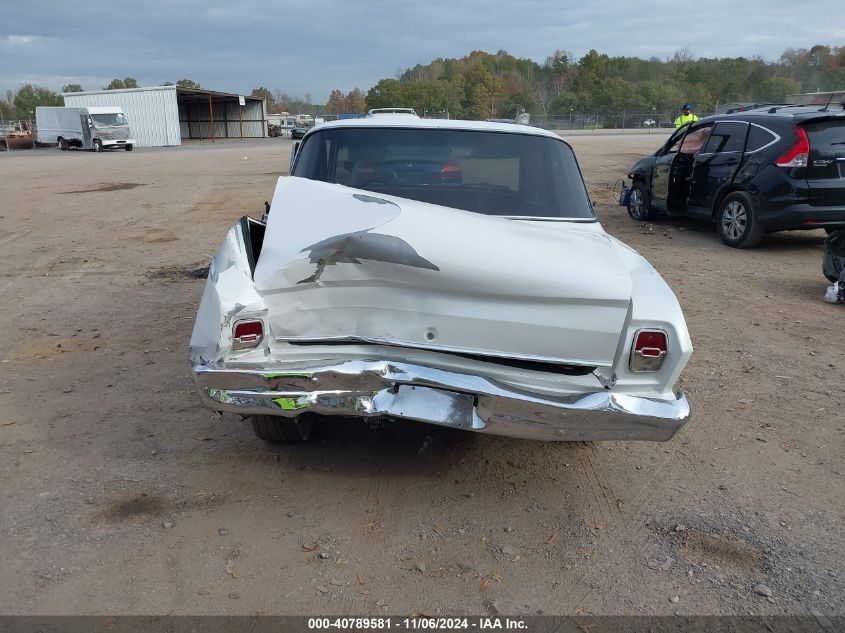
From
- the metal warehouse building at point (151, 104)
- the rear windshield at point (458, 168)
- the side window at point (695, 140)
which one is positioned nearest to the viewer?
the rear windshield at point (458, 168)

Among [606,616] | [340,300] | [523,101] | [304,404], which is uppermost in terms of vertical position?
[523,101]

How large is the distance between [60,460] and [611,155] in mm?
25006

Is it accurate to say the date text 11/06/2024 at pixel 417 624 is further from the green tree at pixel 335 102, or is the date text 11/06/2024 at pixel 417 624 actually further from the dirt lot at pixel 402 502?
the green tree at pixel 335 102

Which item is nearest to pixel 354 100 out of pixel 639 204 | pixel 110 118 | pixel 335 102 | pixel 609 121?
pixel 335 102

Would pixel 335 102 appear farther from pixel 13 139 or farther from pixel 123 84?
pixel 13 139

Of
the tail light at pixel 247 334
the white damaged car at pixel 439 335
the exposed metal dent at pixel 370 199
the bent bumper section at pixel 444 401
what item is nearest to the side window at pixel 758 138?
the white damaged car at pixel 439 335

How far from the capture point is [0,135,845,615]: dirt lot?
267cm

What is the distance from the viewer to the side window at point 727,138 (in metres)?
8.97

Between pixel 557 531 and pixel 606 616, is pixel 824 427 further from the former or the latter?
pixel 606 616

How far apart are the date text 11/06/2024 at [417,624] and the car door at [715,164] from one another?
8.08m

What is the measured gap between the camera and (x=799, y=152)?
8125 millimetres

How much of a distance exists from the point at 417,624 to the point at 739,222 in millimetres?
8174

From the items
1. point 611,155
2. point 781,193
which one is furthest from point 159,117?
point 781,193

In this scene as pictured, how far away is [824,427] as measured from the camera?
13.3ft
